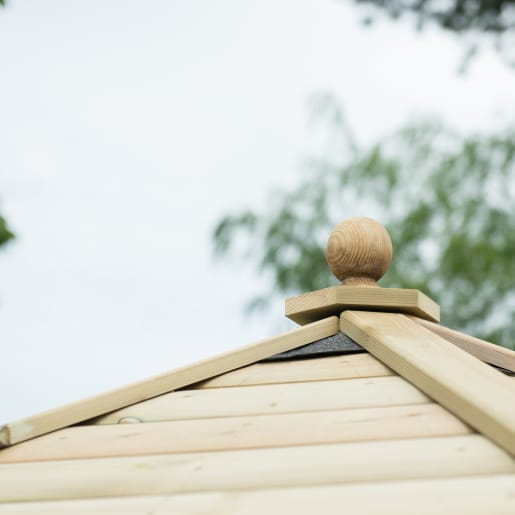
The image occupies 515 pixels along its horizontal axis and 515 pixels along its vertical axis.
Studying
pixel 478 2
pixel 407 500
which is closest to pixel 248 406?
pixel 407 500

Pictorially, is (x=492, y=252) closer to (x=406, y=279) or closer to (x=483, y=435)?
(x=406, y=279)

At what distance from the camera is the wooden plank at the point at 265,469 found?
1254mm

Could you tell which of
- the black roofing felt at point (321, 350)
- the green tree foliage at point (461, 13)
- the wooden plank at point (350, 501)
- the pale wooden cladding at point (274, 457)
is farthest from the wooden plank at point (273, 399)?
the green tree foliage at point (461, 13)

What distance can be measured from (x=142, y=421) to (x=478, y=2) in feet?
27.8

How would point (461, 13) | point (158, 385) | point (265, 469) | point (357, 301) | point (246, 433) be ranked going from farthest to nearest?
point (461, 13)
point (357, 301)
point (158, 385)
point (246, 433)
point (265, 469)

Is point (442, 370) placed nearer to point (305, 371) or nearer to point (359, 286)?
point (305, 371)

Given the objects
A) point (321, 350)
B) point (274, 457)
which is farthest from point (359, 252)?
point (274, 457)

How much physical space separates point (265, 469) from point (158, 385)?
1.37 feet

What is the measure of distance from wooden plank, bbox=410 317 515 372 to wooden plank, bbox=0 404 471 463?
0.46 metres

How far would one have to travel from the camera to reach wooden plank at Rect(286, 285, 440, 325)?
1.87 meters

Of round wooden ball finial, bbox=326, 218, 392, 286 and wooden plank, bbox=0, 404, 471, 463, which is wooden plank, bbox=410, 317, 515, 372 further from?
wooden plank, bbox=0, 404, 471, 463

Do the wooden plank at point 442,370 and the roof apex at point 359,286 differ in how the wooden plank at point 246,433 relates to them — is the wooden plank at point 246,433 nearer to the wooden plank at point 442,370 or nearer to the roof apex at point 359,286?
the wooden plank at point 442,370

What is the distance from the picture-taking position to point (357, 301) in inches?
73.6

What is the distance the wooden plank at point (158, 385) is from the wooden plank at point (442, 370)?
12 centimetres
